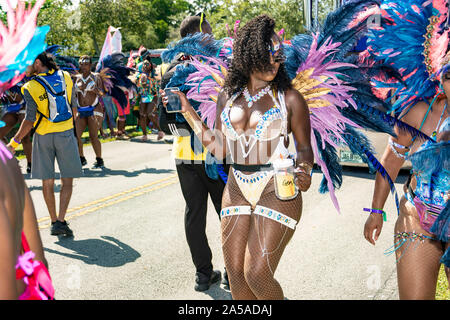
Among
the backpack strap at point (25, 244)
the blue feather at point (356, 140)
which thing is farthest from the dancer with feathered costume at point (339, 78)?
the backpack strap at point (25, 244)

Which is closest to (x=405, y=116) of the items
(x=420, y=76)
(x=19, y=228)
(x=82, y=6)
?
(x=420, y=76)

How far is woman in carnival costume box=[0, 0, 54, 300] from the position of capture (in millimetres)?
1406

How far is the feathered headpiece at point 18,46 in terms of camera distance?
162 centimetres

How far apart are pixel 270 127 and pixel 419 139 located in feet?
3.04

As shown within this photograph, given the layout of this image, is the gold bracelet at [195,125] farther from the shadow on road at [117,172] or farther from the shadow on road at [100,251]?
→ the shadow on road at [117,172]

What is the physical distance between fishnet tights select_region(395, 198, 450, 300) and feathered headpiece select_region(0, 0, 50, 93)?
2.31 meters

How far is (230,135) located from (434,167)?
4.21 feet

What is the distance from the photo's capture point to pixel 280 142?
3312mm

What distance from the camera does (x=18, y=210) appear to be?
1521 millimetres

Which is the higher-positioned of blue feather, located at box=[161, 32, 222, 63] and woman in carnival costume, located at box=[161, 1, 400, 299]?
blue feather, located at box=[161, 32, 222, 63]

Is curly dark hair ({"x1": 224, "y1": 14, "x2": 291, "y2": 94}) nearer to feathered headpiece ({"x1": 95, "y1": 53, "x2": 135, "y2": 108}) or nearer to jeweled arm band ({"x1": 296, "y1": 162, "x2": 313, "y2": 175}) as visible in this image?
jeweled arm band ({"x1": 296, "y1": 162, "x2": 313, "y2": 175})

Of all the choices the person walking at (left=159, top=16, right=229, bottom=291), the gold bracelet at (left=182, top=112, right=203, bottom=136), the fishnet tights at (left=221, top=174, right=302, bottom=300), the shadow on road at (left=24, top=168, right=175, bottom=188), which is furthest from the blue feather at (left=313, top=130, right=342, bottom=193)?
the shadow on road at (left=24, top=168, right=175, bottom=188)

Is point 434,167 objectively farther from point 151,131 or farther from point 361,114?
point 151,131

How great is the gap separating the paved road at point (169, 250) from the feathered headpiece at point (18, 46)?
3233 millimetres
